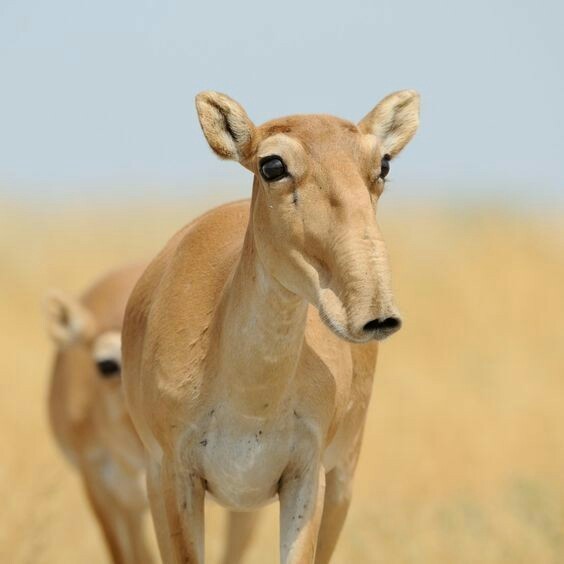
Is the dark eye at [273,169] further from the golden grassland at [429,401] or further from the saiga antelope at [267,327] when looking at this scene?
the golden grassland at [429,401]

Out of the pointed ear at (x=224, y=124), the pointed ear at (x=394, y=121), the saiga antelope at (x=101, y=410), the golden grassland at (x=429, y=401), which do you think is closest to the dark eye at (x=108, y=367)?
the saiga antelope at (x=101, y=410)

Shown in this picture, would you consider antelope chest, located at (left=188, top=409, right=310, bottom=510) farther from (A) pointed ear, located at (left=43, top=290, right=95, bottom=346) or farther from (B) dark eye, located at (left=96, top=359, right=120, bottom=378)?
(A) pointed ear, located at (left=43, top=290, right=95, bottom=346)

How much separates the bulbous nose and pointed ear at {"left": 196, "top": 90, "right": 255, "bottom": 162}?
1321mm

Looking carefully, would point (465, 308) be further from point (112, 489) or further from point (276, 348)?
point (276, 348)

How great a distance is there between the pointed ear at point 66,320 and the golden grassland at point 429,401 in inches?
48.0

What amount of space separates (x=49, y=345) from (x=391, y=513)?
8.56 meters

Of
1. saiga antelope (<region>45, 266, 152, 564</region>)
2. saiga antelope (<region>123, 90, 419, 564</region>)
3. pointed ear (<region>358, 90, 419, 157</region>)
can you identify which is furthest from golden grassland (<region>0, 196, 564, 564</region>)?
pointed ear (<region>358, 90, 419, 157</region>)

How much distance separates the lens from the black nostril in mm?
5957

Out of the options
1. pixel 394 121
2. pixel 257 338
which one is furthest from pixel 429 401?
pixel 257 338

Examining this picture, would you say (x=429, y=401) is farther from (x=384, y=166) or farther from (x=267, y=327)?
(x=384, y=166)

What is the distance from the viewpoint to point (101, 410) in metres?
13.7

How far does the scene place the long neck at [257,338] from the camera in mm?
7082

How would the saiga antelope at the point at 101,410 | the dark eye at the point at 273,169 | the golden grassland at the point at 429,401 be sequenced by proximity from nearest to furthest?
the dark eye at the point at 273,169
the saiga antelope at the point at 101,410
the golden grassland at the point at 429,401

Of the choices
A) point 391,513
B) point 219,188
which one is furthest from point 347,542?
point 219,188
